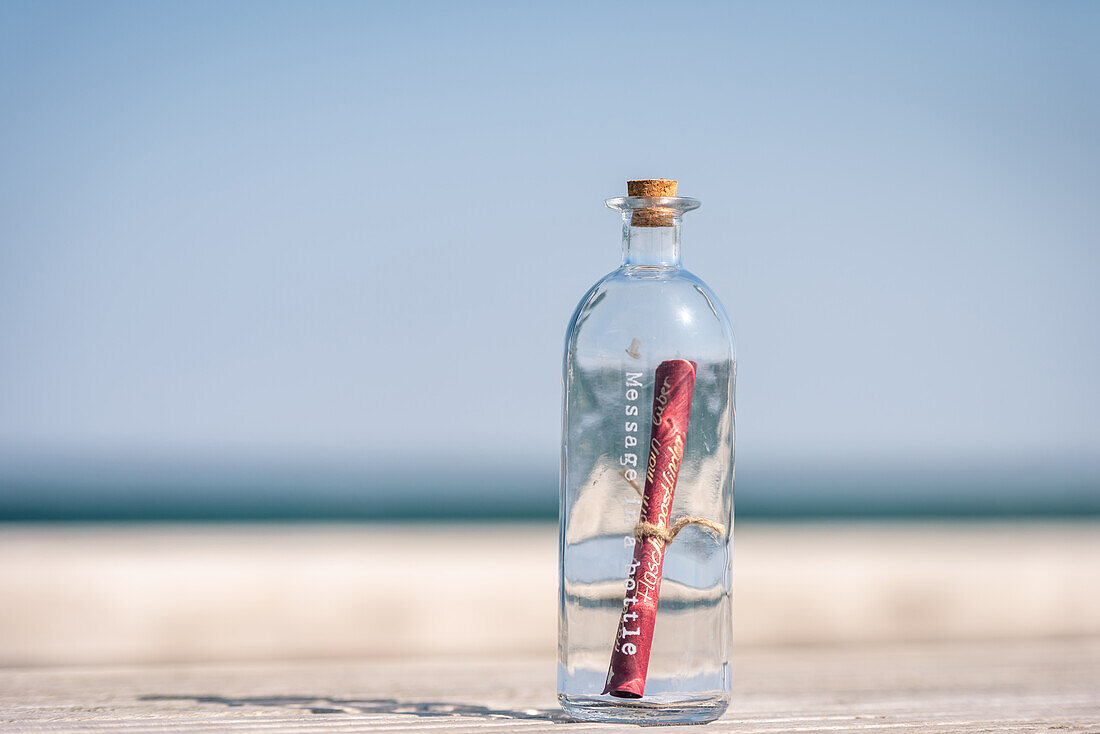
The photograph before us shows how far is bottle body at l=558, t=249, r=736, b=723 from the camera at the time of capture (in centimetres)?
137

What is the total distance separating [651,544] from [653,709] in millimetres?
187

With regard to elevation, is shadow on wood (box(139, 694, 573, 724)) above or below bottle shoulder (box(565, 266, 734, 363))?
below

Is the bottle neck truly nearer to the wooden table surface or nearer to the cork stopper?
the cork stopper

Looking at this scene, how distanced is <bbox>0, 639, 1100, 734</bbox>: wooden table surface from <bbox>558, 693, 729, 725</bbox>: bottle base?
0.02m

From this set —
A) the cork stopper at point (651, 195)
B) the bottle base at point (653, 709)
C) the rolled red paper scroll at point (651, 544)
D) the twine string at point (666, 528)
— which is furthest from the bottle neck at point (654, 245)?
the bottle base at point (653, 709)

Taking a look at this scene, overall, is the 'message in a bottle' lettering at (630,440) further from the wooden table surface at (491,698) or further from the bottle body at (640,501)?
the wooden table surface at (491,698)

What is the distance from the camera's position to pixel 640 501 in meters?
1.38

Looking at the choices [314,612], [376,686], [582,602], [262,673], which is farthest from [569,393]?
[314,612]

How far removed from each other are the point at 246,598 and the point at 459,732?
2.91m

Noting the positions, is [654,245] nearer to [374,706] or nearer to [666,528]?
[666,528]

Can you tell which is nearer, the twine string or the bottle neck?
the twine string

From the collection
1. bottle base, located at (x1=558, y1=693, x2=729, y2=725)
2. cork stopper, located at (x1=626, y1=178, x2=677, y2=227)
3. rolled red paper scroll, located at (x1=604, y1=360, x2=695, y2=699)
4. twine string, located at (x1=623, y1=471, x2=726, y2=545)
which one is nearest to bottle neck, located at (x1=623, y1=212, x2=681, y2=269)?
cork stopper, located at (x1=626, y1=178, x2=677, y2=227)

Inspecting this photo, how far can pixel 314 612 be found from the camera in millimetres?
3875

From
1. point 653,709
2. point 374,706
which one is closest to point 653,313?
point 653,709
